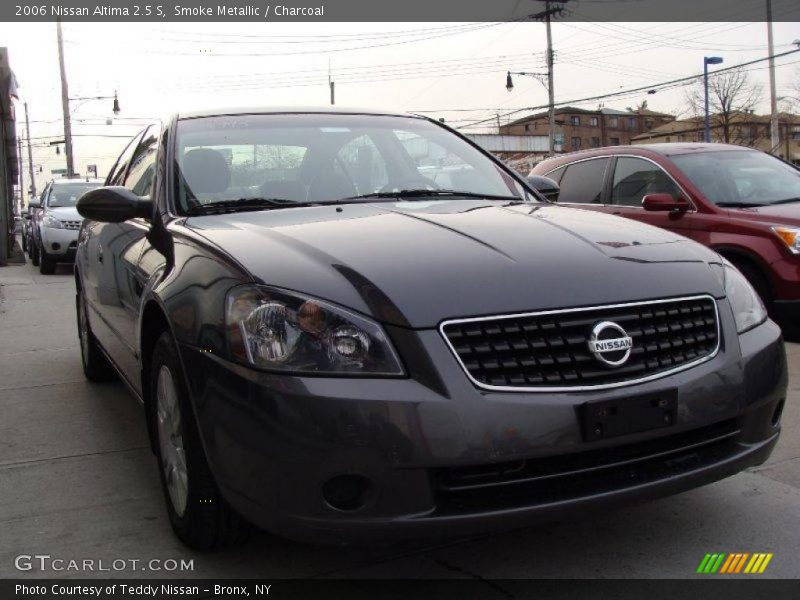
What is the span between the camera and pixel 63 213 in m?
15.6

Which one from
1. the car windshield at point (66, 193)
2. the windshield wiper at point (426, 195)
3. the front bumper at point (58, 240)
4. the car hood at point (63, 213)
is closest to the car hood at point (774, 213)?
the windshield wiper at point (426, 195)

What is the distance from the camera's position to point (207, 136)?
12.6ft

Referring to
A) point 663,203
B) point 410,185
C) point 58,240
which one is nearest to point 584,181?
point 663,203

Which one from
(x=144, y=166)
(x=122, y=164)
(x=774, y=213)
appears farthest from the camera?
(x=774, y=213)

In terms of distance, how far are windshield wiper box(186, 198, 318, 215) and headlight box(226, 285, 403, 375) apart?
1.04 meters

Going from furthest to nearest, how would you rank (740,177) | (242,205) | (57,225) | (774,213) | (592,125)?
(592,125) → (57,225) → (740,177) → (774,213) → (242,205)

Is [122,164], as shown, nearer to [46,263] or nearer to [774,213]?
[774,213]

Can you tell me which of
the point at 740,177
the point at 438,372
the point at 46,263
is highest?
the point at 740,177

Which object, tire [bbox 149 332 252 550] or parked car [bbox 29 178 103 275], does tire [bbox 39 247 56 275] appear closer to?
parked car [bbox 29 178 103 275]

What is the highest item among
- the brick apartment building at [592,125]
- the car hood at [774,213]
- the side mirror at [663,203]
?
the brick apartment building at [592,125]

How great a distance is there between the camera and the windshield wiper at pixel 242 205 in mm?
3439

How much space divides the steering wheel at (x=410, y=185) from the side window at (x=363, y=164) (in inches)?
1.3

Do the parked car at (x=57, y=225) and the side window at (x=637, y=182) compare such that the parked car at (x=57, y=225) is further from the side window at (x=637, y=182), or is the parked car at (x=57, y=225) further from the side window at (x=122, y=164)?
the side window at (x=637, y=182)

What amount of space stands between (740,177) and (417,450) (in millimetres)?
5908
